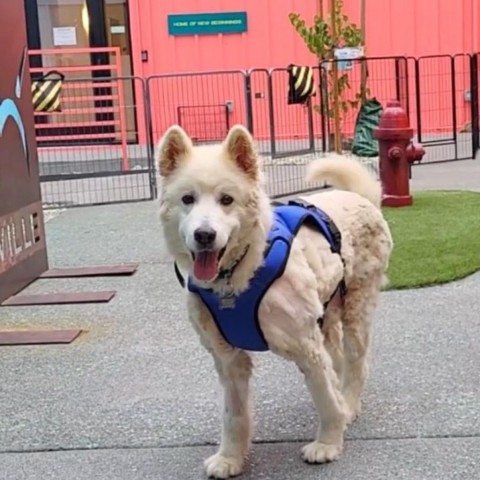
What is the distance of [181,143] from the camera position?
11.3ft

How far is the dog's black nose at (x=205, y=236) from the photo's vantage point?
10.6 feet

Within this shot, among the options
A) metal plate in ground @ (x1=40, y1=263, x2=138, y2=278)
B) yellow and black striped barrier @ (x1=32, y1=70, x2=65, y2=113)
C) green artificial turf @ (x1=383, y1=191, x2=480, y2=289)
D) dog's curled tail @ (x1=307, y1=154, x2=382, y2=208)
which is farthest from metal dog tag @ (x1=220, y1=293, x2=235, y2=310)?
yellow and black striped barrier @ (x1=32, y1=70, x2=65, y2=113)

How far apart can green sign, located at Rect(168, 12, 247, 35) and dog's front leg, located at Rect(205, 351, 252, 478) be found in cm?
1323

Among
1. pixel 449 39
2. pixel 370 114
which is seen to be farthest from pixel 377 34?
pixel 370 114

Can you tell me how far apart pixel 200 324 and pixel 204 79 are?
11397 mm

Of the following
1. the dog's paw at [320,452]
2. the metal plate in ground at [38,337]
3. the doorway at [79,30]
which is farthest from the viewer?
the doorway at [79,30]

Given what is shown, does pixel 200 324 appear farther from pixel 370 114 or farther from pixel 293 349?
pixel 370 114

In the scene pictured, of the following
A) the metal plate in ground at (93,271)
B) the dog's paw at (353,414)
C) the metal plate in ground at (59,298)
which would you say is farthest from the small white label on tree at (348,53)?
the dog's paw at (353,414)

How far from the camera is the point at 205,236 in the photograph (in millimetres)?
3221

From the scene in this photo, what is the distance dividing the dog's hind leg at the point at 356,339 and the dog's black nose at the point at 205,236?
3.68 feet

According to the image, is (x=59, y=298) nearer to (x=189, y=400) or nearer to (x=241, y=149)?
(x=189, y=400)

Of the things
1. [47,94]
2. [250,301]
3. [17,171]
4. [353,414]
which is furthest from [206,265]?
[47,94]

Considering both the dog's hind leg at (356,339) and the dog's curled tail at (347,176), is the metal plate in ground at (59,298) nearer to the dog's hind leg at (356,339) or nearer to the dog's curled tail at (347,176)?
the dog's curled tail at (347,176)

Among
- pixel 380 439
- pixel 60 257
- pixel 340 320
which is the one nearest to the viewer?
pixel 380 439
